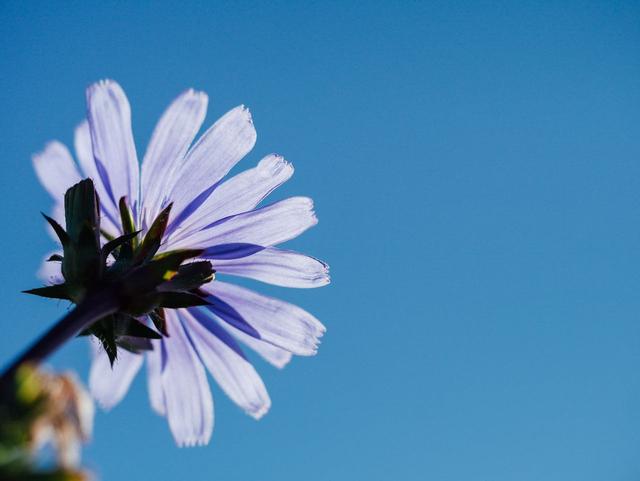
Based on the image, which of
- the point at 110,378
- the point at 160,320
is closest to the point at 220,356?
the point at 160,320

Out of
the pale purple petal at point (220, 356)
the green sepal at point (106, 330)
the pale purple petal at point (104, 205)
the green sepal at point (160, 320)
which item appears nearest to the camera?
the green sepal at point (106, 330)

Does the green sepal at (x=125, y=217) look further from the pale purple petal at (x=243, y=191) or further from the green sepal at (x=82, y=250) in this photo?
the green sepal at (x=82, y=250)

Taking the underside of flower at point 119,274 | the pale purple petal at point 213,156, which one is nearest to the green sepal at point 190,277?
the underside of flower at point 119,274

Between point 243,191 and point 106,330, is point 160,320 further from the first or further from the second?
point 243,191

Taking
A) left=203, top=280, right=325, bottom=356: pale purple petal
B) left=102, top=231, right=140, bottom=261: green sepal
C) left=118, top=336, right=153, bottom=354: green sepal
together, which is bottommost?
left=118, top=336, right=153, bottom=354: green sepal

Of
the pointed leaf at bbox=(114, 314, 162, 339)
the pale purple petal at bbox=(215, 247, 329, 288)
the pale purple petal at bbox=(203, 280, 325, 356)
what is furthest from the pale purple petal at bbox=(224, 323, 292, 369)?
the pointed leaf at bbox=(114, 314, 162, 339)

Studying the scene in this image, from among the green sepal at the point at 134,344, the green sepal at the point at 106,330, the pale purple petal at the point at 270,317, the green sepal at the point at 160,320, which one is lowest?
the green sepal at the point at 106,330

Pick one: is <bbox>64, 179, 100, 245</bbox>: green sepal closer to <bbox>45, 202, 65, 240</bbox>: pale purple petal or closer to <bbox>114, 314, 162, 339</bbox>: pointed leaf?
<bbox>114, 314, 162, 339</bbox>: pointed leaf
